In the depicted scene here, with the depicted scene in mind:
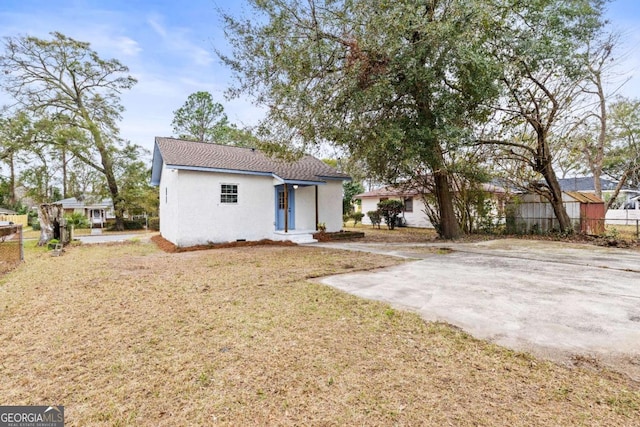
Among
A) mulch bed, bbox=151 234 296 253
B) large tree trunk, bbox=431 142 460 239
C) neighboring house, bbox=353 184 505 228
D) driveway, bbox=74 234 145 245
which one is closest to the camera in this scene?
mulch bed, bbox=151 234 296 253

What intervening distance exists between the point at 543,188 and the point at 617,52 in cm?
539

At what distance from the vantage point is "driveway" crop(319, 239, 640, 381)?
3.20 metres

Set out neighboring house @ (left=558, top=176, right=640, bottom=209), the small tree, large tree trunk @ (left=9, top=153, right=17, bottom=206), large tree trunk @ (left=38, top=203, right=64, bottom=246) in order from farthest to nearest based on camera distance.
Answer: neighboring house @ (left=558, top=176, right=640, bottom=209), large tree trunk @ (left=9, top=153, right=17, bottom=206), the small tree, large tree trunk @ (left=38, top=203, right=64, bottom=246)

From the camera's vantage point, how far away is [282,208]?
13.6 metres

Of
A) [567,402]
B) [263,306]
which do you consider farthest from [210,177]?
[567,402]

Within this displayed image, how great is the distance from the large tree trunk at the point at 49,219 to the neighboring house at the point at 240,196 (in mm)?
4006

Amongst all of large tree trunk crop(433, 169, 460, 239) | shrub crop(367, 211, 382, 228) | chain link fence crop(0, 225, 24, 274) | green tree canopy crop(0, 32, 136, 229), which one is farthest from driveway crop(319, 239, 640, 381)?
green tree canopy crop(0, 32, 136, 229)

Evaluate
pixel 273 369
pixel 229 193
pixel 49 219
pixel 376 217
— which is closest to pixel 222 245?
pixel 229 193

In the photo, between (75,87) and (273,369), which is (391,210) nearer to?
(273,369)

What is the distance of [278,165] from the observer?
14031 mm

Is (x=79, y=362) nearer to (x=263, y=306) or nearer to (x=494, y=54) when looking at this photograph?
(x=263, y=306)

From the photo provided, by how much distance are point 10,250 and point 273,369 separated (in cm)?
1314

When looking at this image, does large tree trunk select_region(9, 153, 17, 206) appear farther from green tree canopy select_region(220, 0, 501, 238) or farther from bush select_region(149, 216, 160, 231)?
green tree canopy select_region(220, 0, 501, 238)

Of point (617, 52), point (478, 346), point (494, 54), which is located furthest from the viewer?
point (617, 52)
